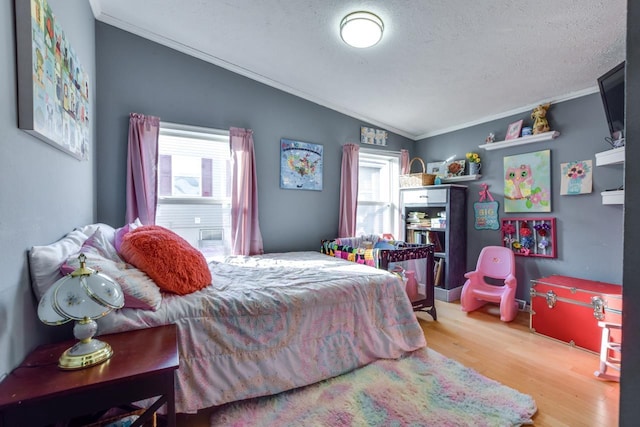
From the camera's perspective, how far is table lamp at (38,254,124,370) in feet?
3.13

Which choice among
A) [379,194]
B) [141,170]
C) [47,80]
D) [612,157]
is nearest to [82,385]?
[47,80]

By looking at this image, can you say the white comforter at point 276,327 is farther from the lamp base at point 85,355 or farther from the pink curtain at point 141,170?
the pink curtain at point 141,170

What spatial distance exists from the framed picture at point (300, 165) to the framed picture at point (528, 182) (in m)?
2.13

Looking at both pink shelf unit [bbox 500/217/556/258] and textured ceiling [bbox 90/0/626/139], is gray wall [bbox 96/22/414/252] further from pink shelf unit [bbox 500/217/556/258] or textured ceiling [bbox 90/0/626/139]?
pink shelf unit [bbox 500/217/556/258]

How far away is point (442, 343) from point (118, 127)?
3305 mm

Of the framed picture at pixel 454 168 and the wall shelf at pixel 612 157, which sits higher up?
the framed picture at pixel 454 168

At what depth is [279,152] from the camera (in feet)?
10.6

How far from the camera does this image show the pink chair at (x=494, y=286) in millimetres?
2824

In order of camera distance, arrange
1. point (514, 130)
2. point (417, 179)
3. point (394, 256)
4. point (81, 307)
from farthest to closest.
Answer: point (417, 179), point (514, 130), point (394, 256), point (81, 307)

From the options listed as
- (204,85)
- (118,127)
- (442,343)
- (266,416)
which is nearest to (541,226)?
(442,343)

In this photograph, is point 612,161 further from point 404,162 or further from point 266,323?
point 266,323

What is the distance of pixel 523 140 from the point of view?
299 cm

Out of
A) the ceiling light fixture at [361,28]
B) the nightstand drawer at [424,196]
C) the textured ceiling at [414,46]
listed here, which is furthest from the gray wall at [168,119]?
the ceiling light fixture at [361,28]

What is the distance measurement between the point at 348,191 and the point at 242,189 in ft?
4.43
